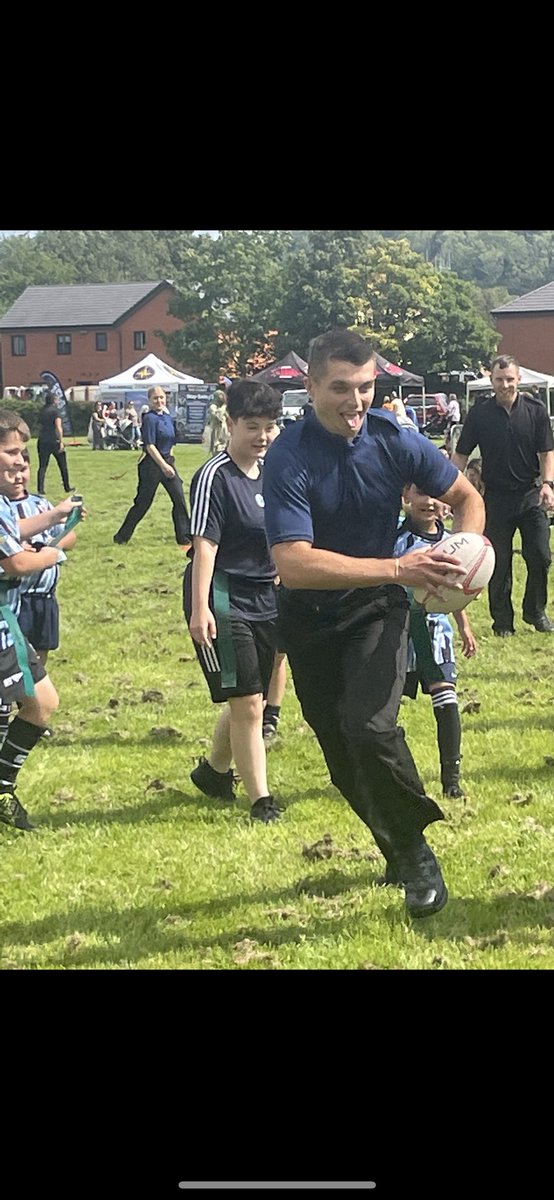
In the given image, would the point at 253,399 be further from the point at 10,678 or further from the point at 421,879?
the point at 421,879

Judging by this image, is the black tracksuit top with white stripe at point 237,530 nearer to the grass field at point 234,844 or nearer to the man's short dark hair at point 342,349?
the grass field at point 234,844

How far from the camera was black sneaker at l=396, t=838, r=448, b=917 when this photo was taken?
313 centimetres

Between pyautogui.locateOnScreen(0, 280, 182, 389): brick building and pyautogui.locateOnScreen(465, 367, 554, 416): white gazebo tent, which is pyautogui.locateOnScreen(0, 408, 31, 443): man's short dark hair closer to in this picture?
pyautogui.locateOnScreen(0, 280, 182, 389): brick building

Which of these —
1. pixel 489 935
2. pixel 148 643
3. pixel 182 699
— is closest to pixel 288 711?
pixel 182 699

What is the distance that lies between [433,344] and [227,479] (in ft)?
2.34

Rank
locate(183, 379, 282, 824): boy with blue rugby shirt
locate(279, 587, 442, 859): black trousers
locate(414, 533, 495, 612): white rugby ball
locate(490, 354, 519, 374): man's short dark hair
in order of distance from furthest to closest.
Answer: locate(490, 354, 519, 374): man's short dark hair, locate(183, 379, 282, 824): boy with blue rugby shirt, locate(279, 587, 442, 859): black trousers, locate(414, 533, 495, 612): white rugby ball

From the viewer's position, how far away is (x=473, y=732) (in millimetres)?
4434

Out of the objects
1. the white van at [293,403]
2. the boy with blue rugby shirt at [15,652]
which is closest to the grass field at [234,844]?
the boy with blue rugby shirt at [15,652]

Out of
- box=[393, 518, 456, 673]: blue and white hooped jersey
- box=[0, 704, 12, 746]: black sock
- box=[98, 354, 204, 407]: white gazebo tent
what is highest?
box=[98, 354, 204, 407]: white gazebo tent

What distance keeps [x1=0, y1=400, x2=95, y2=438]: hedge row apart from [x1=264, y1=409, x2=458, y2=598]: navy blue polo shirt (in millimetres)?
989

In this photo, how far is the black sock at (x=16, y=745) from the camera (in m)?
3.94

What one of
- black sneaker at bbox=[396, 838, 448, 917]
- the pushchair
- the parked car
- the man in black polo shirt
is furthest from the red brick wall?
black sneaker at bbox=[396, 838, 448, 917]

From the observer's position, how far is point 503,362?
443 cm

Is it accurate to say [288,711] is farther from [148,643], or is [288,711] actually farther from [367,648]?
[367,648]
